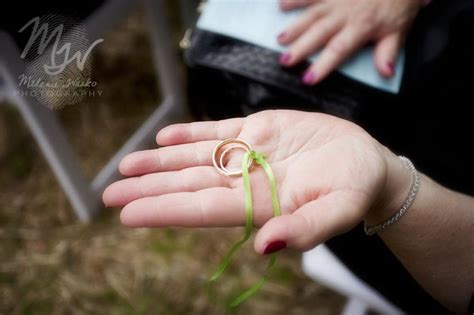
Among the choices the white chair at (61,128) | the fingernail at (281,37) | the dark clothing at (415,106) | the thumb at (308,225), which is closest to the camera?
the thumb at (308,225)

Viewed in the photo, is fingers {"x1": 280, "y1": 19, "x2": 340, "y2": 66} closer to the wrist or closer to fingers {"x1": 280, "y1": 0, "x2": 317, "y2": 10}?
fingers {"x1": 280, "y1": 0, "x2": 317, "y2": 10}

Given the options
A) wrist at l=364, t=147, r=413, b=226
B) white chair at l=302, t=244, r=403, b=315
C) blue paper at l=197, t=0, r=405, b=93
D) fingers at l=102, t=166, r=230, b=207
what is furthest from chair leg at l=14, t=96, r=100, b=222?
wrist at l=364, t=147, r=413, b=226

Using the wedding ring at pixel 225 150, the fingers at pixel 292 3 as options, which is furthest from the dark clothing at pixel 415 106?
the wedding ring at pixel 225 150

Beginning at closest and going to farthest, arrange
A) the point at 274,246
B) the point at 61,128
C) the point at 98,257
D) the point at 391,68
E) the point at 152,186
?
the point at 274,246 → the point at 152,186 → the point at 391,68 → the point at 61,128 → the point at 98,257

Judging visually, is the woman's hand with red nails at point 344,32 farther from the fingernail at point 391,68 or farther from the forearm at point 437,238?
the forearm at point 437,238

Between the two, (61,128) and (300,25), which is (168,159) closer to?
(300,25)

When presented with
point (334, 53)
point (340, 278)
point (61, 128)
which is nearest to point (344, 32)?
point (334, 53)
